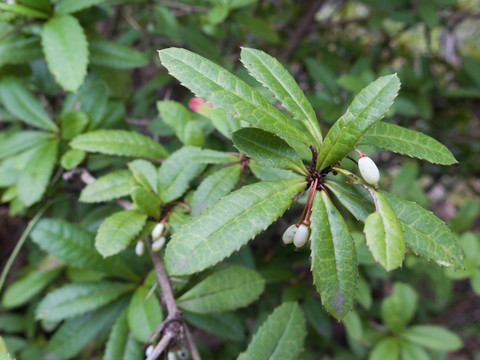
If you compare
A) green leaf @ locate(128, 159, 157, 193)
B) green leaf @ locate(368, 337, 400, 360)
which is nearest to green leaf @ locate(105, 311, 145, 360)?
green leaf @ locate(128, 159, 157, 193)

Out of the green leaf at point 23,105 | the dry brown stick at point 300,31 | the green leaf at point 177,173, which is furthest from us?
the dry brown stick at point 300,31

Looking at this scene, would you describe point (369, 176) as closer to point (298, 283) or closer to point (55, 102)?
point (298, 283)

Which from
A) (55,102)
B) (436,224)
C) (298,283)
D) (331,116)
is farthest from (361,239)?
(55,102)

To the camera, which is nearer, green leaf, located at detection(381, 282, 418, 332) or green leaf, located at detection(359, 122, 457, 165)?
green leaf, located at detection(359, 122, 457, 165)

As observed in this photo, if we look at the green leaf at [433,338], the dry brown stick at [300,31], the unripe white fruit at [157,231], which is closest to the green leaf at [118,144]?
the unripe white fruit at [157,231]

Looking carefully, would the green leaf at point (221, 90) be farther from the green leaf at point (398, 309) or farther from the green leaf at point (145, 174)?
the green leaf at point (398, 309)

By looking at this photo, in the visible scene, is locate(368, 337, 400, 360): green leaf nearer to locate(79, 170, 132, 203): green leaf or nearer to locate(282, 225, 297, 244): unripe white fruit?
locate(282, 225, 297, 244): unripe white fruit
